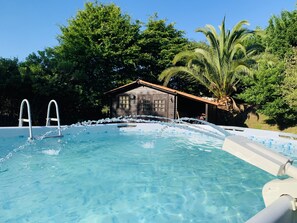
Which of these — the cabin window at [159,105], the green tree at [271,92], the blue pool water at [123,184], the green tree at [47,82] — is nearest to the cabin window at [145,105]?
the cabin window at [159,105]

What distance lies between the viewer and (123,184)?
559cm

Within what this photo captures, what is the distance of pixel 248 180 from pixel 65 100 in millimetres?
13946

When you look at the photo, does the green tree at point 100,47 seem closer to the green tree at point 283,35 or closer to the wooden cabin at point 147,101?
the wooden cabin at point 147,101

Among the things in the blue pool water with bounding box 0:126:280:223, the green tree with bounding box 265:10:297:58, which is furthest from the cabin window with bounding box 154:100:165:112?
the green tree with bounding box 265:10:297:58

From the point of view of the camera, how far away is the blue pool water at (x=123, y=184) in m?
4.16

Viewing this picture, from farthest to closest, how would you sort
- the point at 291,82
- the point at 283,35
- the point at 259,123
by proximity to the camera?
1. the point at 283,35
2. the point at 259,123
3. the point at 291,82

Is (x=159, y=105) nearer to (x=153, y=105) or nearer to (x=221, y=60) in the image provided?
(x=153, y=105)

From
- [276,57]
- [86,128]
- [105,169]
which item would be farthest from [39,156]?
[276,57]

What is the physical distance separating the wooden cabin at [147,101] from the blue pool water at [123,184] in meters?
7.79

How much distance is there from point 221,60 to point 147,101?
5991mm

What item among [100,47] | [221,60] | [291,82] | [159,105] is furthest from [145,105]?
[291,82]

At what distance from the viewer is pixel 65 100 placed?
17234mm

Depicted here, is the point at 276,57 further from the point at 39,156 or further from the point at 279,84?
the point at 39,156

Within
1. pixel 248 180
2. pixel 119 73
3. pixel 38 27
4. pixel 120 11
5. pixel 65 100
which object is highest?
pixel 120 11
